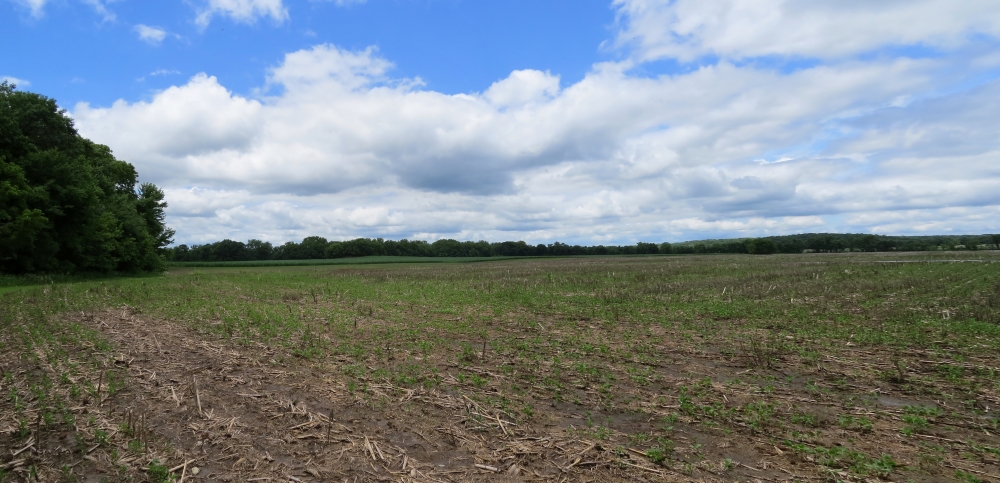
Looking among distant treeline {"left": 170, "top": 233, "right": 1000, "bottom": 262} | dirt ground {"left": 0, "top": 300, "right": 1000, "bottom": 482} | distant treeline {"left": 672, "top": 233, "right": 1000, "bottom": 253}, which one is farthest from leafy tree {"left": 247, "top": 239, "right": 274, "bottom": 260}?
dirt ground {"left": 0, "top": 300, "right": 1000, "bottom": 482}

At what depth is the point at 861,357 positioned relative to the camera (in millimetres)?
9617

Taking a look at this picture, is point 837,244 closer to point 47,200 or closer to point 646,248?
point 646,248

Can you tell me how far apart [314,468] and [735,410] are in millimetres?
5496

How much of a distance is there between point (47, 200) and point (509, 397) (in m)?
37.1

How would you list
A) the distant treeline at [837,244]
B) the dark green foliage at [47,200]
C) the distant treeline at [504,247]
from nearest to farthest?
1. the dark green foliage at [47,200]
2. the distant treeline at [837,244]
3. the distant treeline at [504,247]

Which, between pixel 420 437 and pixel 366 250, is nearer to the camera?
pixel 420 437

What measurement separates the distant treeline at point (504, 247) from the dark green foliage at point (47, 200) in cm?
8518

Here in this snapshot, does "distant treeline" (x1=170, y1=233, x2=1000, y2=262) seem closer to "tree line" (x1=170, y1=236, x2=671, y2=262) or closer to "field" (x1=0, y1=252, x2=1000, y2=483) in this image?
"tree line" (x1=170, y1=236, x2=671, y2=262)

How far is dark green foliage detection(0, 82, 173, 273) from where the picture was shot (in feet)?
94.0

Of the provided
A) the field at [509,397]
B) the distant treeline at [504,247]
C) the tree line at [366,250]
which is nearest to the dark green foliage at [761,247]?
the distant treeline at [504,247]

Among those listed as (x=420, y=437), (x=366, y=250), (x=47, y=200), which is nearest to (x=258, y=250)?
(x=366, y=250)

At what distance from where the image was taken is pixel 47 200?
3086cm

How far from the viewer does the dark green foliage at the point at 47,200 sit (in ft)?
94.0

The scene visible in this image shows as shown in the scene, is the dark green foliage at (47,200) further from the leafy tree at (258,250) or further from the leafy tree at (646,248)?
the leafy tree at (646,248)
